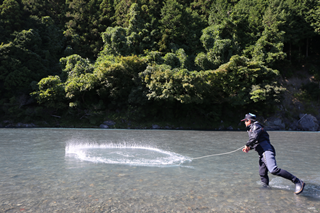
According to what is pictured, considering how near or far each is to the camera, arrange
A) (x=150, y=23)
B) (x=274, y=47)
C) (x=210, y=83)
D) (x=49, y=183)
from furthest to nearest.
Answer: (x=150, y=23), (x=274, y=47), (x=210, y=83), (x=49, y=183)

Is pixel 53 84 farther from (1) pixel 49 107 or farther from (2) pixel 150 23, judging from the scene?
(2) pixel 150 23

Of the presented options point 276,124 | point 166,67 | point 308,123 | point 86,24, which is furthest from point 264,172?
point 86,24

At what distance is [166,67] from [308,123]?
2300cm

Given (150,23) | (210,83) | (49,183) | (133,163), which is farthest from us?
(150,23)

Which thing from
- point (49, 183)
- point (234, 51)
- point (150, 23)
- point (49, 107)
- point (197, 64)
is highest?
point (150, 23)

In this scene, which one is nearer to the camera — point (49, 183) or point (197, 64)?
point (49, 183)

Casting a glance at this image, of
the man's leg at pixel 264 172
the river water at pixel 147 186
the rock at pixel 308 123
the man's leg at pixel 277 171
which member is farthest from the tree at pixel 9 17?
the rock at pixel 308 123

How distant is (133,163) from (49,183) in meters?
3.47

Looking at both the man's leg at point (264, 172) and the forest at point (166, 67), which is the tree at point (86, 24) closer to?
the forest at point (166, 67)

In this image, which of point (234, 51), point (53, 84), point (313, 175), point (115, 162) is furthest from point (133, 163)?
point (234, 51)

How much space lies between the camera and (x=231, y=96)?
35531 mm

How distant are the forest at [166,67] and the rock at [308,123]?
68.1 inches

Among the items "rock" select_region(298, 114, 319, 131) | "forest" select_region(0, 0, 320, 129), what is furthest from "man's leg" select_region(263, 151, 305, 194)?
"rock" select_region(298, 114, 319, 131)

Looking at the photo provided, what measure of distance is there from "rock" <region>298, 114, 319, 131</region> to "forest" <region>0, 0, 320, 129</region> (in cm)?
173
